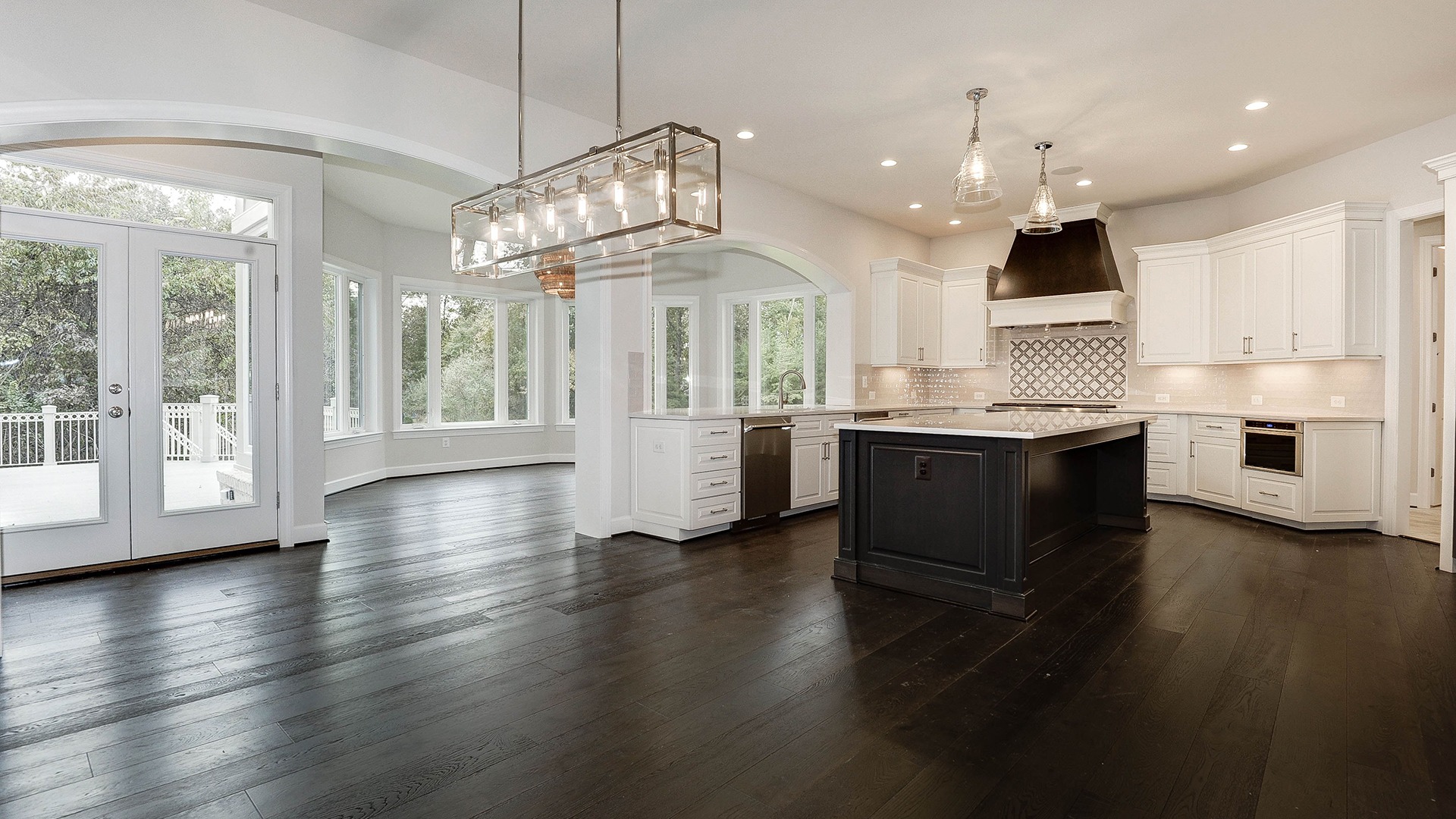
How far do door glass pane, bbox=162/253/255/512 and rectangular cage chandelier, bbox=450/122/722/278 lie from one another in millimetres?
2126

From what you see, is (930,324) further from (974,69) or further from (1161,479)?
(974,69)

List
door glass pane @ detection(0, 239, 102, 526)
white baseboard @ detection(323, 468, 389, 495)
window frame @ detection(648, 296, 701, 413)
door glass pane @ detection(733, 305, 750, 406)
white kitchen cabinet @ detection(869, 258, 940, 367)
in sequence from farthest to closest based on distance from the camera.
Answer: window frame @ detection(648, 296, 701, 413), door glass pane @ detection(733, 305, 750, 406), white kitchen cabinet @ detection(869, 258, 940, 367), white baseboard @ detection(323, 468, 389, 495), door glass pane @ detection(0, 239, 102, 526)

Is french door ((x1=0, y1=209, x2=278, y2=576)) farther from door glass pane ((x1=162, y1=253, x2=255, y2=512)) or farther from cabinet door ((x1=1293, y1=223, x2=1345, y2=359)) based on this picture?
cabinet door ((x1=1293, y1=223, x2=1345, y2=359))

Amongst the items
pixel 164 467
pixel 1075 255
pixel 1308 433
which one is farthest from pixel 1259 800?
pixel 1075 255

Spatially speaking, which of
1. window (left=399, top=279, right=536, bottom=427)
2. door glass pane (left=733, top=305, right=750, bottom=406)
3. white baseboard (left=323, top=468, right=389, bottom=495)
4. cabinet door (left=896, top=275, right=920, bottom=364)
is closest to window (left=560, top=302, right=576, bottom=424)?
window (left=399, top=279, right=536, bottom=427)

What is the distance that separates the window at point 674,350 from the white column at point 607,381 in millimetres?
3902

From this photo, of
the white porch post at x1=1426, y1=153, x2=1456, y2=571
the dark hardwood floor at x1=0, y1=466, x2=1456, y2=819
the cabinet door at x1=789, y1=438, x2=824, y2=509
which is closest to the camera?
the dark hardwood floor at x1=0, y1=466, x2=1456, y2=819

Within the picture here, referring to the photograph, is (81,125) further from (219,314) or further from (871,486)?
(871,486)

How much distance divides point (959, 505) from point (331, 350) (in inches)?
261

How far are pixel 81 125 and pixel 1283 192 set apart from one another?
8007 millimetres

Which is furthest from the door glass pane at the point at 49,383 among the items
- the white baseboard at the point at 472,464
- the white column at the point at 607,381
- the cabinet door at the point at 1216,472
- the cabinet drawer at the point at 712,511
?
the cabinet door at the point at 1216,472

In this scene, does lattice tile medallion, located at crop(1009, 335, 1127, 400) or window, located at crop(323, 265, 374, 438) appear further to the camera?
window, located at crop(323, 265, 374, 438)

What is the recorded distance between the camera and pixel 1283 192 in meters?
5.91

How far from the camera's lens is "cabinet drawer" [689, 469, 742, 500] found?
15.8 feet
